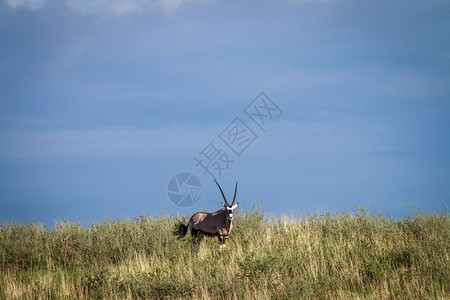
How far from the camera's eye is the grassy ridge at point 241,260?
1027 cm

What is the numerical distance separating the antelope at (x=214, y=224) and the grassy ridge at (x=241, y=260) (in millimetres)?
400

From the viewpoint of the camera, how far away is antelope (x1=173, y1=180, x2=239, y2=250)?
45.5 feet

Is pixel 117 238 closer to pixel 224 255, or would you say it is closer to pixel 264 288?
pixel 224 255

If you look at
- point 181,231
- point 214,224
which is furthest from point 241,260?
point 181,231

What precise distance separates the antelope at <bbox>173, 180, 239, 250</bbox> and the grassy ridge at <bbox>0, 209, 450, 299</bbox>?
400mm

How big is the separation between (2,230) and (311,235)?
11.6 metres

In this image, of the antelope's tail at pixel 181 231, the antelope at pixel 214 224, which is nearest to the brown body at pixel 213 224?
the antelope at pixel 214 224

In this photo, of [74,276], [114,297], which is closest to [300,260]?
[114,297]

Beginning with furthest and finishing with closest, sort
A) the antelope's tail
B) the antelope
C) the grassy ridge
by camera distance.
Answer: the antelope's tail, the antelope, the grassy ridge

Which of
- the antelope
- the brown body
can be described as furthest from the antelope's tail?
the brown body

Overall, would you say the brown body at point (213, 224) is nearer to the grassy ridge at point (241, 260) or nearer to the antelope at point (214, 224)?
the antelope at point (214, 224)

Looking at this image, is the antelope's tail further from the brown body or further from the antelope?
the brown body

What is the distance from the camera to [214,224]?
46.3 ft

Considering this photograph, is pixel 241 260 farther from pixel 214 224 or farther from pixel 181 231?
pixel 181 231
